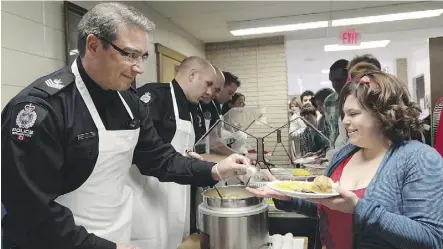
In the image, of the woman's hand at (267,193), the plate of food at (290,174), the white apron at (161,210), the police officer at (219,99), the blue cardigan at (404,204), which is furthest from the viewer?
the police officer at (219,99)

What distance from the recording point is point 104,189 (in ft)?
4.17

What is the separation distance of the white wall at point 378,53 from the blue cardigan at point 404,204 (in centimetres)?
493

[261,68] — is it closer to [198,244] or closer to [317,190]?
[198,244]

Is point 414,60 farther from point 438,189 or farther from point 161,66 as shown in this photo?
point 438,189

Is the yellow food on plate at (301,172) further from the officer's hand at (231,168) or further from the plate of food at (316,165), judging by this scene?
the officer's hand at (231,168)

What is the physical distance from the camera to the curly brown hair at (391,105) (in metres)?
1.19

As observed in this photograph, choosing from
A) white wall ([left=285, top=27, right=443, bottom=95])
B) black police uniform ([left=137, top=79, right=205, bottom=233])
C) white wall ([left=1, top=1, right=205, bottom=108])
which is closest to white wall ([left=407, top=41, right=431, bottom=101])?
white wall ([left=285, top=27, right=443, bottom=95])

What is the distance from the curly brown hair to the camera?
119cm

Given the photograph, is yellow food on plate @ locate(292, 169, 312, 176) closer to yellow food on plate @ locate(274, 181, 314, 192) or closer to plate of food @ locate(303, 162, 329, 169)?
plate of food @ locate(303, 162, 329, 169)

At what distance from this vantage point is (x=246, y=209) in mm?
1366

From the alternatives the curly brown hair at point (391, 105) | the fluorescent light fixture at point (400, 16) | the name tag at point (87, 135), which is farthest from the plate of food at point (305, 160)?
the fluorescent light fixture at point (400, 16)

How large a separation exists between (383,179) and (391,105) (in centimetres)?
25

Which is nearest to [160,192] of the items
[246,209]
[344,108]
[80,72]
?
[246,209]

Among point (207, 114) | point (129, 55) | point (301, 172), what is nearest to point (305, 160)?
point (301, 172)
